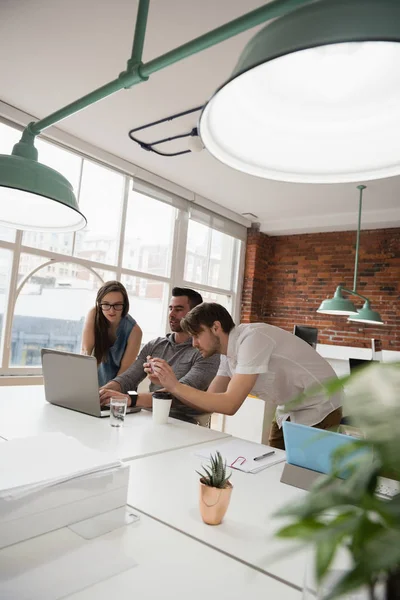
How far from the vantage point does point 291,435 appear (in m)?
1.28

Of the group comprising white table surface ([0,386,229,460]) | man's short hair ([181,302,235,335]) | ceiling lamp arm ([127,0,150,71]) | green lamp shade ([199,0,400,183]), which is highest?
ceiling lamp arm ([127,0,150,71])

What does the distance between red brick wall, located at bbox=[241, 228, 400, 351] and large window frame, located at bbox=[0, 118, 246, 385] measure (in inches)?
9.5

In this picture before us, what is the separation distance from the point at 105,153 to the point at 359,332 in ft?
14.1

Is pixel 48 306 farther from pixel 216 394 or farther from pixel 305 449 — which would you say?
pixel 305 449

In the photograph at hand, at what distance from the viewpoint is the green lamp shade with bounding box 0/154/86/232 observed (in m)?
1.34

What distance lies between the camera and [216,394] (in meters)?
1.94

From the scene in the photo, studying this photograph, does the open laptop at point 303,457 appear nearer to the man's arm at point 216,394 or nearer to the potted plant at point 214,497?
the potted plant at point 214,497

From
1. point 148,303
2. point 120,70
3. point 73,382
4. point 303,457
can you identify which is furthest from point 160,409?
point 148,303

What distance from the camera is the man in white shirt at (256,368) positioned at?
1918mm

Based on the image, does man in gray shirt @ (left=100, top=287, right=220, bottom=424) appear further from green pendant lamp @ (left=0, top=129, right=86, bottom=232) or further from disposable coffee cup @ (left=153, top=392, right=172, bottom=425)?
green pendant lamp @ (left=0, top=129, right=86, bottom=232)

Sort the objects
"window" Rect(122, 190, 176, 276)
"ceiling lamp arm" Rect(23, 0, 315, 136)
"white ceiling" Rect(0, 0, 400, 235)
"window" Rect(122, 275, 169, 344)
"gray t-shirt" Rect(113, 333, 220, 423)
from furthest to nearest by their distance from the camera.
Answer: "window" Rect(122, 275, 169, 344)
"window" Rect(122, 190, 176, 276)
"white ceiling" Rect(0, 0, 400, 235)
"gray t-shirt" Rect(113, 333, 220, 423)
"ceiling lamp arm" Rect(23, 0, 315, 136)

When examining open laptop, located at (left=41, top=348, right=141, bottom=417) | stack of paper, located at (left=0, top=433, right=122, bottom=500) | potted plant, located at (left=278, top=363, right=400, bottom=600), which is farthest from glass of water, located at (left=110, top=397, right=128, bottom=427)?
potted plant, located at (left=278, top=363, right=400, bottom=600)

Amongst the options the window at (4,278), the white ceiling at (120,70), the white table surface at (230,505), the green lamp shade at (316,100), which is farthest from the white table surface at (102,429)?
the white ceiling at (120,70)

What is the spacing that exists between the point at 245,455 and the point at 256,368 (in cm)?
45
